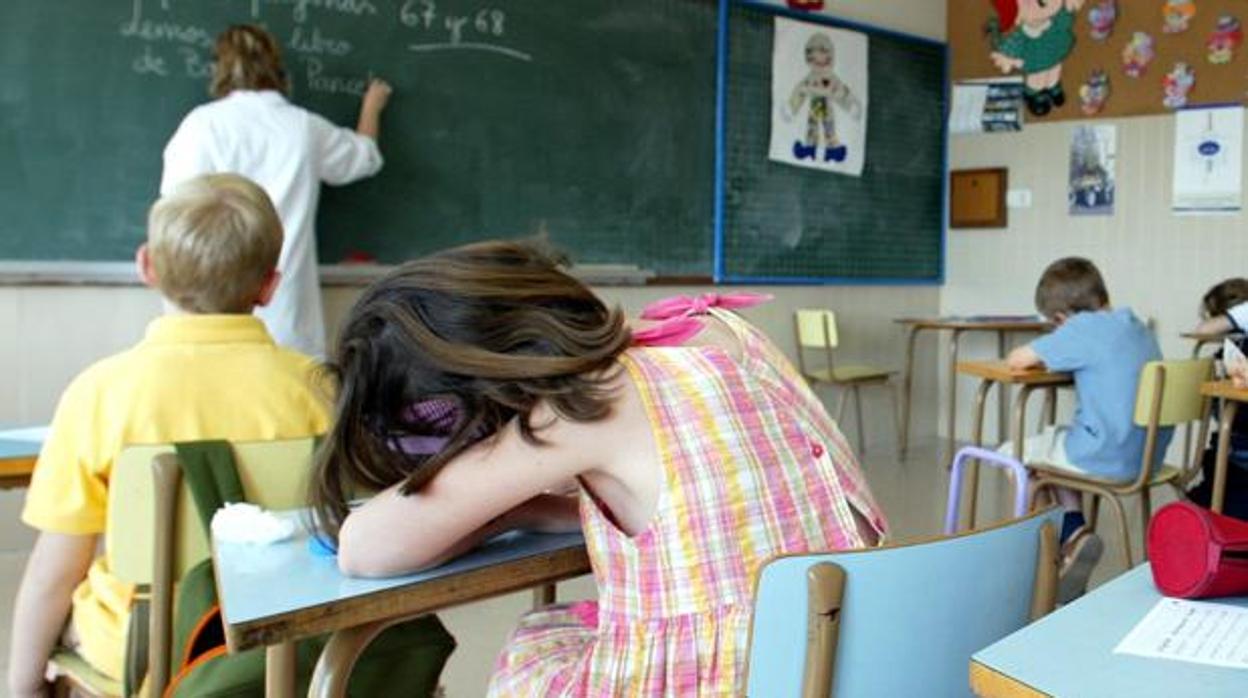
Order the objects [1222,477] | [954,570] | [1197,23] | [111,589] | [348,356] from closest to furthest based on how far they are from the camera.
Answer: [954,570], [348,356], [111,589], [1222,477], [1197,23]

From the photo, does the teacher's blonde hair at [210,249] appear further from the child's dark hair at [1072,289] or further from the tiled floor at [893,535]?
the child's dark hair at [1072,289]

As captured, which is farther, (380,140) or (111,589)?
(380,140)

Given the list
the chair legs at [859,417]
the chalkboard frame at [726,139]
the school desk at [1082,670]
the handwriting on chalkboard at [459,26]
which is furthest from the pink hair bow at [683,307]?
the chair legs at [859,417]

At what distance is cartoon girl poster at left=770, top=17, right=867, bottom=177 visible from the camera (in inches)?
209

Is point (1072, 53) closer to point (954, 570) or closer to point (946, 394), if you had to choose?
point (946, 394)

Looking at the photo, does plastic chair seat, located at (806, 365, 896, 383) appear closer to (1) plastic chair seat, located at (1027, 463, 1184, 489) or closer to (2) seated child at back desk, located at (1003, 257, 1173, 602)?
(2) seated child at back desk, located at (1003, 257, 1173, 602)

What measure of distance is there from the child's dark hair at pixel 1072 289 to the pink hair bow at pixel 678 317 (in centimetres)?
233

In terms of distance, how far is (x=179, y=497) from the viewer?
1340 mm

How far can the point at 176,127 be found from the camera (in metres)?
3.46

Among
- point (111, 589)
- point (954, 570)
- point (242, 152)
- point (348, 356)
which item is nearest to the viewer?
point (954, 570)

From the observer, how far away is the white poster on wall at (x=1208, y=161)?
5058 millimetres

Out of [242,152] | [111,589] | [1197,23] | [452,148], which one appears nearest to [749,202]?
[452,148]

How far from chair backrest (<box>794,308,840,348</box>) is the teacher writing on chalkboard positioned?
2.42 m

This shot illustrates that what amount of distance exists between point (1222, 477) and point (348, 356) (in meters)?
2.72
